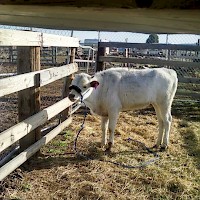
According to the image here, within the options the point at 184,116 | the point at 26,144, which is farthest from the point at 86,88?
the point at 184,116

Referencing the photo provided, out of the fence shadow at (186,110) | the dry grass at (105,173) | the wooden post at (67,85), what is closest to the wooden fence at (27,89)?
the dry grass at (105,173)

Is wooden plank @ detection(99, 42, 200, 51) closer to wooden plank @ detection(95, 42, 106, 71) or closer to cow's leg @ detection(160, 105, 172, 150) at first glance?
wooden plank @ detection(95, 42, 106, 71)

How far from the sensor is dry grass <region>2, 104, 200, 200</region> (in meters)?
3.40

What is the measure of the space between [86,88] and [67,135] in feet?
3.86

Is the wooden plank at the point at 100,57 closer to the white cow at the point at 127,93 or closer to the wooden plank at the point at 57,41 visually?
the wooden plank at the point at 57,41

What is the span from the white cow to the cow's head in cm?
15

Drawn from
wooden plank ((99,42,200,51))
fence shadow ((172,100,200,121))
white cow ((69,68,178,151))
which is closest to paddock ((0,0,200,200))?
white cow ((69,68,178,151))

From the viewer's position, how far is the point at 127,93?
190 inches

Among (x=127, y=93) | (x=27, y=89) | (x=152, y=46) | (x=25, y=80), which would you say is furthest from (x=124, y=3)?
(x=152, y=46)

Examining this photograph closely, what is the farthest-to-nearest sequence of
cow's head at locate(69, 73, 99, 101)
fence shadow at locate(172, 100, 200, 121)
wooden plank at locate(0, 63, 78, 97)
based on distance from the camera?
1. fence shadow at locate(172, 100, 200, 121)
2. cow's head at locate(69, 73, 99, 101)
3. wooden plank at locate(0, 63, 78, 97)

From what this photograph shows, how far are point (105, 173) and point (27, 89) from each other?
1.44m

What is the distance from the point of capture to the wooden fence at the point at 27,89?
296 centimetres

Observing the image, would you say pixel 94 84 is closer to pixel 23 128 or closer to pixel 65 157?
pixel 65 157

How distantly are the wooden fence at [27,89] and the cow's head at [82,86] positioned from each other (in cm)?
29
